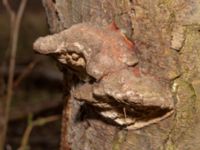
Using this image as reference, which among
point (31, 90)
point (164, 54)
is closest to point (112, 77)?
point (164, 54)

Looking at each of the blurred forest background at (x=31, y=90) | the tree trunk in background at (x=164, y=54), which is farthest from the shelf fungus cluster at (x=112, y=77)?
the blurred forest background at (x=31, y=90)

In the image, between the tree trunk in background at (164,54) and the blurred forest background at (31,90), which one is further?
the blurred forest background at (31,90)

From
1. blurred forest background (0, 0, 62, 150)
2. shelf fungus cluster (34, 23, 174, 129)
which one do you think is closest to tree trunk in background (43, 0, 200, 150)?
shelf fungus cluster (34, 23, 174, 129)

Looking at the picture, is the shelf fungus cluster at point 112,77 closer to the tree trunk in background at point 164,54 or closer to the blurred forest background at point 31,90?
the tree trunk in background at point 164,54

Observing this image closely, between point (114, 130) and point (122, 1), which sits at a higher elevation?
point (122, 1)

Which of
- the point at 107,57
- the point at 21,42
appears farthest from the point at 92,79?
the point at 21,42

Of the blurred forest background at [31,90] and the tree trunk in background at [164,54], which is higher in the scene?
the tree trunk in background at [164,54]

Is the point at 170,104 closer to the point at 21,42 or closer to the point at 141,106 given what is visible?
the point at 141,106
